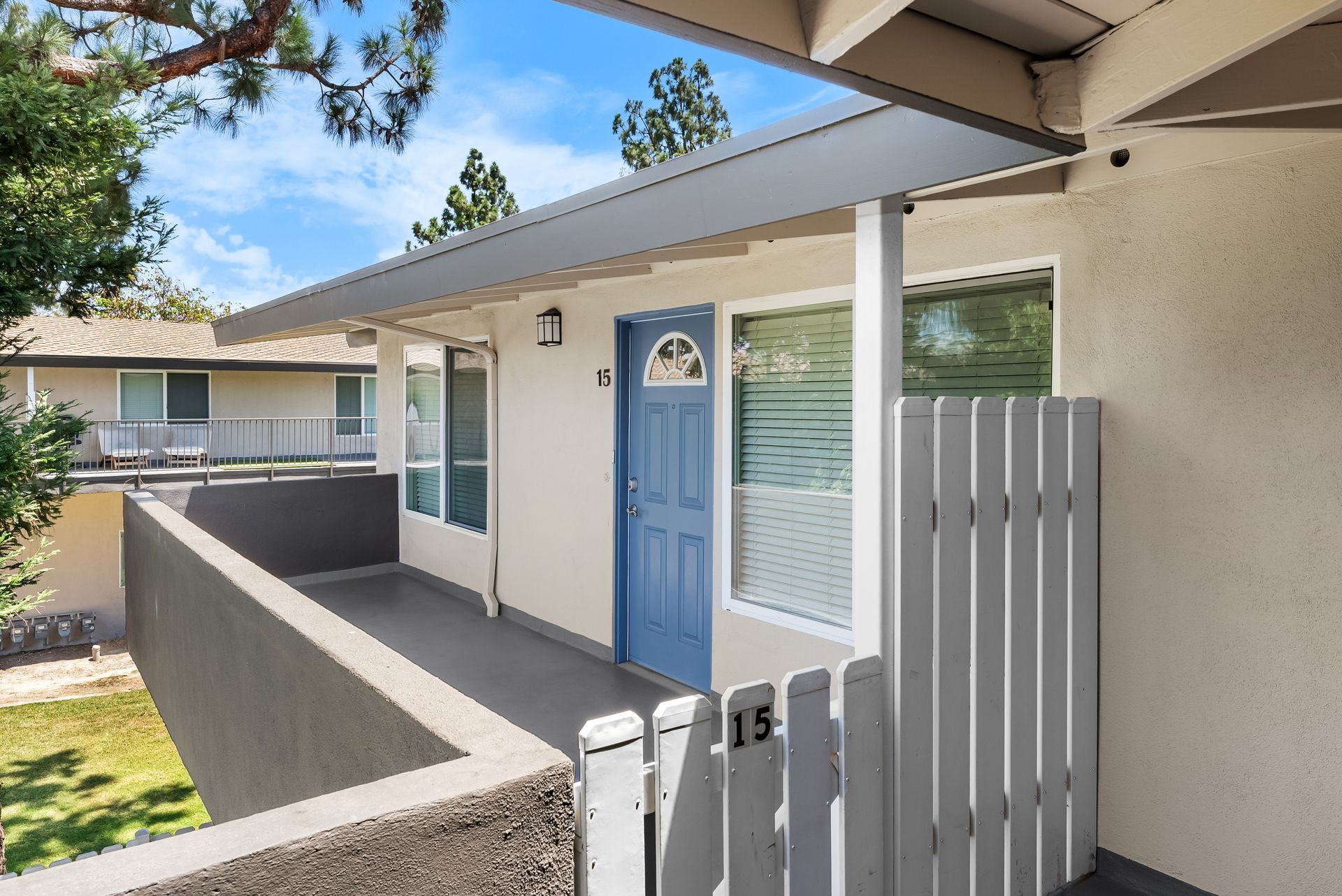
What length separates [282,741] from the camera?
3016 millimetres

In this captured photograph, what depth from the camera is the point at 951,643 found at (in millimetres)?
2416

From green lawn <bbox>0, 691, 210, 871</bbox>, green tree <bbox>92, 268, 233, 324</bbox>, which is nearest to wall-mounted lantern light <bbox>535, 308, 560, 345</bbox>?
green lawn <bbox>0, 691, 210, 871</bbox>

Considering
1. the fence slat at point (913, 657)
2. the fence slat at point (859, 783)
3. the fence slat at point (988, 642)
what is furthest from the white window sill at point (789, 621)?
the fence slat at point (859, 783)

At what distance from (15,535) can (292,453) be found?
44.8 ft

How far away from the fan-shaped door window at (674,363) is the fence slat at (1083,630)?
99.4 inches

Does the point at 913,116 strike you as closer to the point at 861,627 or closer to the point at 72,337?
the point at 861,627

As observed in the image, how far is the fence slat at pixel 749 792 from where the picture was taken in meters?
1.88

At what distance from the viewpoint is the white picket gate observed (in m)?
1.77

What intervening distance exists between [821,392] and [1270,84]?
2.53 meters

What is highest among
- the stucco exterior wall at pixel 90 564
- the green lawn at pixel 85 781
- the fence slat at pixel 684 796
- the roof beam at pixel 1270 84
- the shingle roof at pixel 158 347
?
the shingle roof at pixel 158 347

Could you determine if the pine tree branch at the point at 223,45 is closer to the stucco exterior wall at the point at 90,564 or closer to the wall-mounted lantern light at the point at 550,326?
the wall-mounted lantern light at the point at 550,326

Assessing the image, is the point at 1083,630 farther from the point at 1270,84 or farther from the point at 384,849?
the point at 384,849

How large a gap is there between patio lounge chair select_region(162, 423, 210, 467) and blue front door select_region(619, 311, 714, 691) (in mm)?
13240

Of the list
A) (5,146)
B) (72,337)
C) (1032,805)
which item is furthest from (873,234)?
(72,337)
